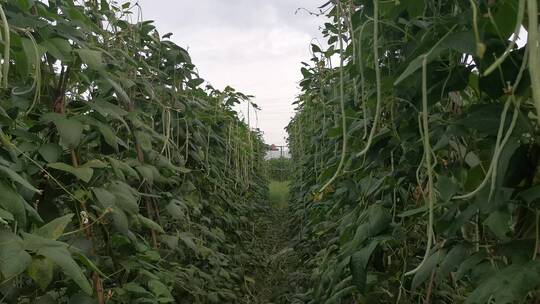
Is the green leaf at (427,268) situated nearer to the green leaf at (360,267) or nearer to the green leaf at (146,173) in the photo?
the green leaf at (360,267)

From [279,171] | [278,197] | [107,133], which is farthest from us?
[279,171]

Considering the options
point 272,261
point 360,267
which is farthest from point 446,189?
point 272,261

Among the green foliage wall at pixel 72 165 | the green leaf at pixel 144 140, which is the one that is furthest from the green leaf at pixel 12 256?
the green leaf at pixel 144 140

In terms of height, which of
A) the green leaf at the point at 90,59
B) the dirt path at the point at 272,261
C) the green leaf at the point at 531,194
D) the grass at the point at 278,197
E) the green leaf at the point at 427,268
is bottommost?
the dirt path at the point at 272,261

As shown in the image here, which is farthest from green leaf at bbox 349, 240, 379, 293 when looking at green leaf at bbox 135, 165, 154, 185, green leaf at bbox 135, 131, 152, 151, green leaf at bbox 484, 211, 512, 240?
green leaf at bbox 135, 131, 152, 151

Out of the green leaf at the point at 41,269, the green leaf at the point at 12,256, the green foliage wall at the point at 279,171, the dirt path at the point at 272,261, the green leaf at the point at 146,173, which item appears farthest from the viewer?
the green foliage wall at the point at 279,171

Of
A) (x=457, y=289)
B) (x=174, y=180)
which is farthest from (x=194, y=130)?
(x=457, y=289)

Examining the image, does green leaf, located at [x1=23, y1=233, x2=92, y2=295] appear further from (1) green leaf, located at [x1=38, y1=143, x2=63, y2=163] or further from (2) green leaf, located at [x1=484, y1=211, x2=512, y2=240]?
(2) green leaf, located at [x1=484, y1=211, x2=512, y2=240]

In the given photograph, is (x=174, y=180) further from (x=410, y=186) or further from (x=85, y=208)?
(x=410, y=186)

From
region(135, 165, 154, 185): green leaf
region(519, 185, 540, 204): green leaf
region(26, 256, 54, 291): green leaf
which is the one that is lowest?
region(26, 256, 54, 291): green leaf

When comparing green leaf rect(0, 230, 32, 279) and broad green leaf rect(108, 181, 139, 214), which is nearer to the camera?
green leaf rect(0, 230, 32, 279)

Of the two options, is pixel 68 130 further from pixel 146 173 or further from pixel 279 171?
pixel 279 171

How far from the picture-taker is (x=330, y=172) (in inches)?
67.7

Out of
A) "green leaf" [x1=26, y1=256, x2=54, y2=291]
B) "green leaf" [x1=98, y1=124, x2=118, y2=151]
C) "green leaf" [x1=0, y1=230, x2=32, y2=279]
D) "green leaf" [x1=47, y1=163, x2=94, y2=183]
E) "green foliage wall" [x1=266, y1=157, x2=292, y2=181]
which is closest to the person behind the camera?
"green leaf" [x1=0, y1=230, x2=32, y2=279]
